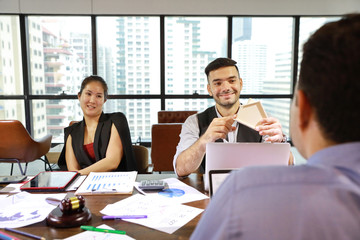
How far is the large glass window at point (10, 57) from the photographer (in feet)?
17.1

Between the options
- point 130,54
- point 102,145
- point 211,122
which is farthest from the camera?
point 130,54

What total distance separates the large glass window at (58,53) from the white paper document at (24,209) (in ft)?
14.8

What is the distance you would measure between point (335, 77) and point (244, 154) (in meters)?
0.80

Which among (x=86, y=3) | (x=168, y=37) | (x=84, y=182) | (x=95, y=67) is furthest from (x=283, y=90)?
(x=84, y=182)

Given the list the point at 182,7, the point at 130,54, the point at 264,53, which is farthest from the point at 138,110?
the point at 264,53

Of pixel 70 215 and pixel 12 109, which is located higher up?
pixel 12 109

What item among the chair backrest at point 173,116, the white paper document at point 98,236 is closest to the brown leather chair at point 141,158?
the white paper document at point 98,236

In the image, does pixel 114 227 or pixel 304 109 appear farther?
pixel 114 227

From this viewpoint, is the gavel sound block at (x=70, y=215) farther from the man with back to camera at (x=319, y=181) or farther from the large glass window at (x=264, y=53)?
the large glass window at (x=264, y=53)

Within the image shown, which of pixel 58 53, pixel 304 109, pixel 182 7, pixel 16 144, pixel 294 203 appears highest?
pixel 182 7

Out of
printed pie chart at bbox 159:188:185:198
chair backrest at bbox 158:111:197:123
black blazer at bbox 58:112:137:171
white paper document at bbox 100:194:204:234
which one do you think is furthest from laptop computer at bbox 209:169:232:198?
chair backrest at bbox 158:111:197:123

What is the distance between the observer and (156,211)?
118 centimetres

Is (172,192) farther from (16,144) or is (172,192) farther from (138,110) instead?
(138,110)

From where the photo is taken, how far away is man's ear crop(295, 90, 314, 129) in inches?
19.9
